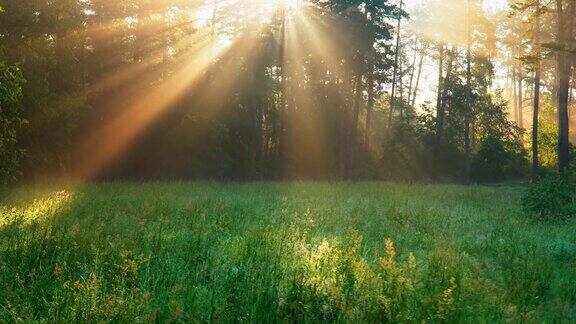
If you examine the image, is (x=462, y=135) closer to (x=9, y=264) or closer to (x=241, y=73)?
(x=241, y=73)

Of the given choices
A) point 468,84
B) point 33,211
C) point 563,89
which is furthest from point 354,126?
point 33,211

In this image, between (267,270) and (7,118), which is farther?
(7,118)

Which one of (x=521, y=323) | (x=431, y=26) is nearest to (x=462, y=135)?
(x=431, y=26)

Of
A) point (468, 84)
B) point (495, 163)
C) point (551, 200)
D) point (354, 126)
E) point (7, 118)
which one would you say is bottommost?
point (551, 200)

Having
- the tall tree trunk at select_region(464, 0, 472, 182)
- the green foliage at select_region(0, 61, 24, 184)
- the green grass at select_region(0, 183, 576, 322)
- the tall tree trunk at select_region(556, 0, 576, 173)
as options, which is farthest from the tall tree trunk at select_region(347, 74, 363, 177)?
the green foliage at select_region(0, 61, 24, 184)

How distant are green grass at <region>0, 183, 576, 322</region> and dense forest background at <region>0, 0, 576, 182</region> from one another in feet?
22.6

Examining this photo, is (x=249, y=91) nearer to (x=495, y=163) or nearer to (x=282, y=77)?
(x=282, y=77)

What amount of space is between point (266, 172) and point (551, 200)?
22355 millimetres

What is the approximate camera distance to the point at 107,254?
6152 millimetres

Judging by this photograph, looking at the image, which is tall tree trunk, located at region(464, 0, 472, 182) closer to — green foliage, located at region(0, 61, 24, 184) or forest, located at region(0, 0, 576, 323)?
forest, located at region(0, 0, 576, 323)

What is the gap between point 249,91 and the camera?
32750mm

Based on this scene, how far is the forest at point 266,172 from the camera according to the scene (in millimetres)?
5223

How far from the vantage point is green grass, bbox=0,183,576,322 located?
15.3 ft

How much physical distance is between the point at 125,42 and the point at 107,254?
2134 cm
